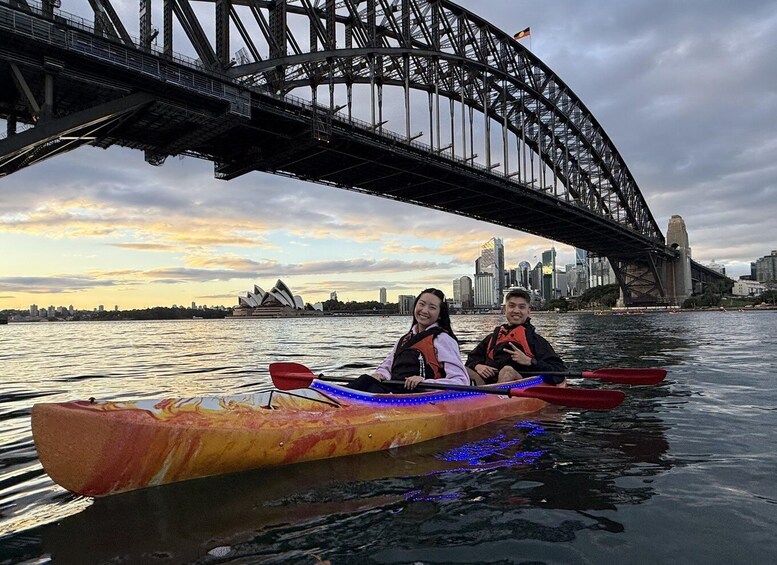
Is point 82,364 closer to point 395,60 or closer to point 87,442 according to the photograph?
point 87,442

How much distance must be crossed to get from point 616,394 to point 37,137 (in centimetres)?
1848

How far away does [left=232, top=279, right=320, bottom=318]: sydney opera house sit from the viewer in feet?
333

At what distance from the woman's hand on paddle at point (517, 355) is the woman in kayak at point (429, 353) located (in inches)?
61.8

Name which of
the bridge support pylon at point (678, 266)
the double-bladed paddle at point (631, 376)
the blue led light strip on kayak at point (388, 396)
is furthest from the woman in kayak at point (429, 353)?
the bridge support pylon at point (678, 266)

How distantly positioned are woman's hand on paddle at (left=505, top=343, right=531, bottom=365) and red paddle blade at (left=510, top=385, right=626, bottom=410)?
5.25ft

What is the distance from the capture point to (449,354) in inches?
232

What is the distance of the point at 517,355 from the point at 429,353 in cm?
195

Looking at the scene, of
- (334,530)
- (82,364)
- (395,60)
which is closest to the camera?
(334,530)

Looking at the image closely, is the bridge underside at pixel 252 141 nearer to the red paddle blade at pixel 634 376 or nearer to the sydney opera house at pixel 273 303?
the red paddle blade at pixel 634 376

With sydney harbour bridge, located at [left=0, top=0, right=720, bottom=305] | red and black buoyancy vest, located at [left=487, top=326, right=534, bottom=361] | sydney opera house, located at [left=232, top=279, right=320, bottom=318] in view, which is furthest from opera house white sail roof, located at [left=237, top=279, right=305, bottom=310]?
red and black buoyancy vest, located at [left=487, top=326, right=534, bottom=361]

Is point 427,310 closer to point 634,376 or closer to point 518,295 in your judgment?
point 518,295

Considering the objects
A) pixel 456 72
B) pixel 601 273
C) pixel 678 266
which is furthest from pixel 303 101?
pixel 601 273

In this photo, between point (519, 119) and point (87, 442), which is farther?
point (519, 119)

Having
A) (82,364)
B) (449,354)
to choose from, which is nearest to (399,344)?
(449,354)
